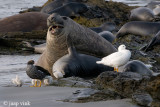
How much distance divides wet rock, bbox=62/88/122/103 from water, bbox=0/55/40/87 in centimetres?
158

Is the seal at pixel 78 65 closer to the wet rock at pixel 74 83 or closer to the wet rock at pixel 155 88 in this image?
the wet rock at pixel 74 83

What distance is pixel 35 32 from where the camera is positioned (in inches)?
472

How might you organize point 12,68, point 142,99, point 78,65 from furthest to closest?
point 12,68 < point 78,65 < point 142,99

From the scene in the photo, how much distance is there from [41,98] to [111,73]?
0.95m

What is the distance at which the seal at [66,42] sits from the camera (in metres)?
7.56

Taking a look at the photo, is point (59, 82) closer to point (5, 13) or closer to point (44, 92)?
point (44, 92)

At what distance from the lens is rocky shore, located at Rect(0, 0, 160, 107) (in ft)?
13.8

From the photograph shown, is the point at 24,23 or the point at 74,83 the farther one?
the point at 24,23

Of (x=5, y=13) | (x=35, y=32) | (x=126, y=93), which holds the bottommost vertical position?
(x=5, y=13)

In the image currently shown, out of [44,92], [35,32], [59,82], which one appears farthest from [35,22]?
[44,92]

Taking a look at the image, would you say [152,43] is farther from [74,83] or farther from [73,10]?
[73,10]

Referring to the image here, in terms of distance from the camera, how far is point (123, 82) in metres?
4.70

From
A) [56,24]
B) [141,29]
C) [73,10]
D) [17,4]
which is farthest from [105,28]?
[17,4]

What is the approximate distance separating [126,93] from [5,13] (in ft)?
50.9
